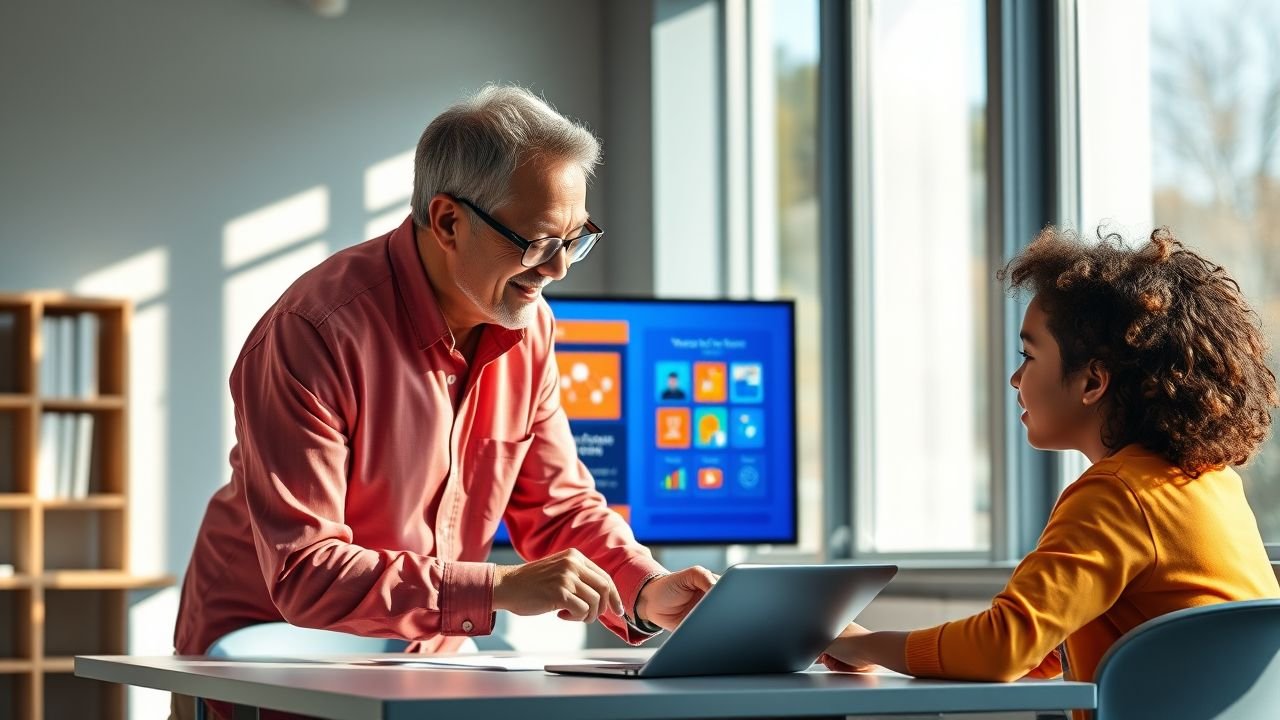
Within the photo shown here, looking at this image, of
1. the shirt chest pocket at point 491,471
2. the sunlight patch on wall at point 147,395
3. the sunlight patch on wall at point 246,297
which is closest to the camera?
the shirt chest pocket at point 491,471

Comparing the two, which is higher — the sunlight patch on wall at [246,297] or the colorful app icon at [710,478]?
the sunlight patch on wall at [246,297]

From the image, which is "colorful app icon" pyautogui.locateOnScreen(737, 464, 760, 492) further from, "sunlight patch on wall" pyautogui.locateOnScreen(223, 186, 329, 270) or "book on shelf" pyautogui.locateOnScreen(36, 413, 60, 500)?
"book on shelf" pyautogui.locateOnScreen(36, 413, 60, 500)

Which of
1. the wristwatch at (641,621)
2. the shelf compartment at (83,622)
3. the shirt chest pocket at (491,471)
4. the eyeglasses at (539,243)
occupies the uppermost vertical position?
the eyeglasses at (539,243)

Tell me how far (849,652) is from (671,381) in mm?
2642

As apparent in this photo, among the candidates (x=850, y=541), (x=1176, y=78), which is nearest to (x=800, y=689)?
(x=1176, y=78)

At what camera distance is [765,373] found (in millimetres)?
4277

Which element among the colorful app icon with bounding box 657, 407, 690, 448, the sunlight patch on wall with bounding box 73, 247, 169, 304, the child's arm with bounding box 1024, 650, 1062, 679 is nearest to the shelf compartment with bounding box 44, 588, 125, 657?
the sunlight patch on wall with bounding box 73, 247, 169, 304

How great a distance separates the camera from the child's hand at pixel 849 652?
1.60 meters

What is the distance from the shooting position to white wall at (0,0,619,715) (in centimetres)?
486

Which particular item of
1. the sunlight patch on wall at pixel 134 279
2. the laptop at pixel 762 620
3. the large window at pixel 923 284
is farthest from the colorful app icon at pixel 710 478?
the laptop at pixel 762 620

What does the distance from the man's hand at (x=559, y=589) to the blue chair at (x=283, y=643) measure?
14.4 inches

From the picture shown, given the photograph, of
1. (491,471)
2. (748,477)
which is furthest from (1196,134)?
(491,471)

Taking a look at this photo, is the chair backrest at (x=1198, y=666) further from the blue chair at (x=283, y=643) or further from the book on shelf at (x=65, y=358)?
the book on shelf at (x=65, y=358)

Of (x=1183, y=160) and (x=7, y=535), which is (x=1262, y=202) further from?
(x=7, y=535)
